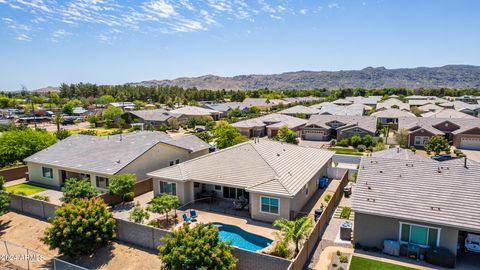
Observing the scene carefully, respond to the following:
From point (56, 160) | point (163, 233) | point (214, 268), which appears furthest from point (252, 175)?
point (56, 160)

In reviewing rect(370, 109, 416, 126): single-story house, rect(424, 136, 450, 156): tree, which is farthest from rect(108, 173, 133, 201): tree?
rect(370, 109, 416, 126): single-story house

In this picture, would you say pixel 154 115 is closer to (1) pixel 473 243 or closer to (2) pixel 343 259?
(2) pixel 343 259

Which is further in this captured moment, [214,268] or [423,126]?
[423,126]

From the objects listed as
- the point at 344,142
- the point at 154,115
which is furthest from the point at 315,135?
the point at 154,115

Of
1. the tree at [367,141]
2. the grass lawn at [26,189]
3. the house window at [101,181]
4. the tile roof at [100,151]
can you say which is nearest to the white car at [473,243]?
the tile roof at [100,151]

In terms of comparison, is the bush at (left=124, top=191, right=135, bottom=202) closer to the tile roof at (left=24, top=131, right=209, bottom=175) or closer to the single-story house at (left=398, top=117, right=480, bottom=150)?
the tile roof at (left=24, top=131, right=209, bottom=175)

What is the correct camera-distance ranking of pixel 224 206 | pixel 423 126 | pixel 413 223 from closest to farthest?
1. pixel 413 223
2. pixel 224 206
3. pixel 423 126

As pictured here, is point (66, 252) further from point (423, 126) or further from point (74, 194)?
point (423, 126)
